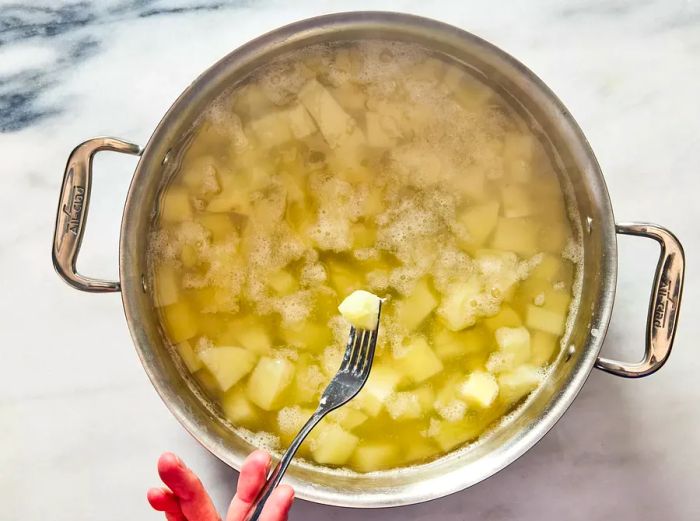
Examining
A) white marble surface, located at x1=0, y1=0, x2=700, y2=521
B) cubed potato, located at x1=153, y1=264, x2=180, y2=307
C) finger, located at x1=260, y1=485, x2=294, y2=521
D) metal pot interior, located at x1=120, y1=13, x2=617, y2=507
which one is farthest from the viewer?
white marble surface, located at x1=0, y1=0, x2=700, y2=521

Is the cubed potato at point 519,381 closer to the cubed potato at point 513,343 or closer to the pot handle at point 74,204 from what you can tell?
the cubed potato at point 513,343

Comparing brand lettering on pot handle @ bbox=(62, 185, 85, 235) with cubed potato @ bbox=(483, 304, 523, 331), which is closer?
brand lettering on pot handle @ bbox=(62, 185, 85, 235)

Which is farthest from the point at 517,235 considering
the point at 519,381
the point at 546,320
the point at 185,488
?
the point at 185,488

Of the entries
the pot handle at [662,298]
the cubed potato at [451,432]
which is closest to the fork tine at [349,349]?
the cubed potato at [451,432]

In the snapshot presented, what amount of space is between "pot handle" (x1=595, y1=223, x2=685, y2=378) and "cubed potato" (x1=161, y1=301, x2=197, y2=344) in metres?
0.77

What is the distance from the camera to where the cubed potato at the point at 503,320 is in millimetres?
1432

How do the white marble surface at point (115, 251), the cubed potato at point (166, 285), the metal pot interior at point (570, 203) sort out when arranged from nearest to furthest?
the metal pot interior at point (570, 203), the cubed potato at point (166, 285), the white marble surface at point (115, 251)

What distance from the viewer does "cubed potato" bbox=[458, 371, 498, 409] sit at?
142 centimetres

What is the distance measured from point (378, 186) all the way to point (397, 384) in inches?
14.8

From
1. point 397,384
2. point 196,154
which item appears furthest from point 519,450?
point 196,154

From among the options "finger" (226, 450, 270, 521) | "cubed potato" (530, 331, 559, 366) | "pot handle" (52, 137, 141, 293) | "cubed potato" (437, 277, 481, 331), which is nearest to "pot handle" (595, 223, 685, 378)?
"cubed potato" (530, 331, 559, 366)

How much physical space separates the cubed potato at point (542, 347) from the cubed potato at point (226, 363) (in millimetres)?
539

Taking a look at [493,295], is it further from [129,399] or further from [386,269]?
[129,399]

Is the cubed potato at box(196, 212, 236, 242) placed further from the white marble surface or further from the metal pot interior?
the white marble surface
